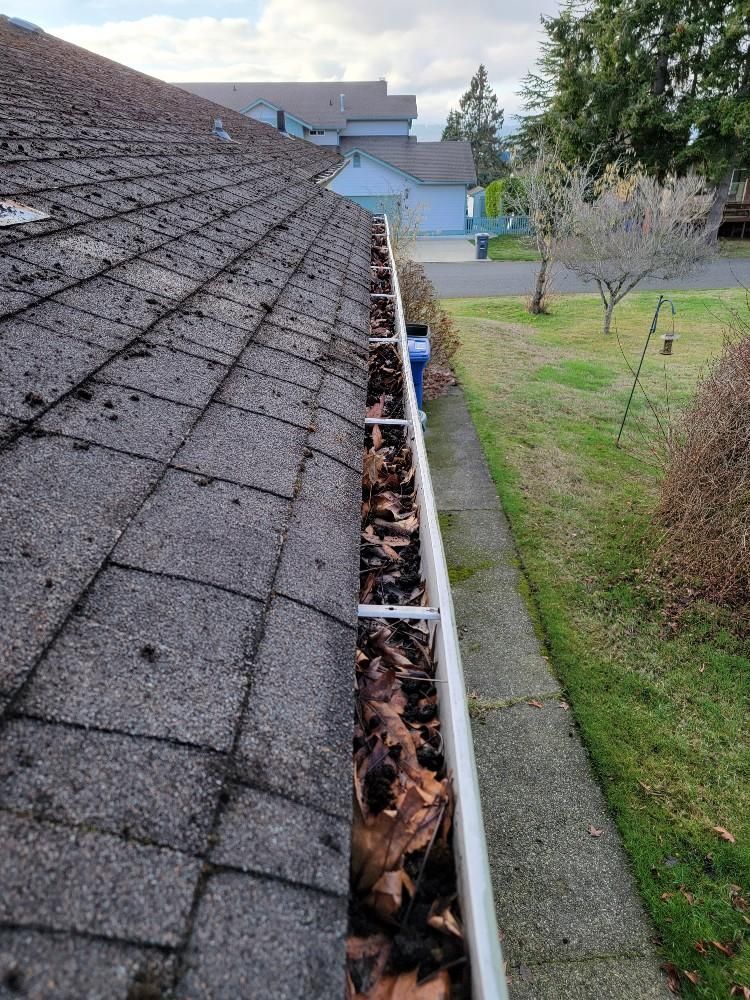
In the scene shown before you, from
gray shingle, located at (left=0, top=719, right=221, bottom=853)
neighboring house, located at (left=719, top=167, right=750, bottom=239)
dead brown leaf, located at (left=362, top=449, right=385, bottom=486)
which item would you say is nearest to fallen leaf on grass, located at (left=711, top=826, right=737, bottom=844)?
dead brown leaf, located at (left=362, top=449, right=385, bottom=486)

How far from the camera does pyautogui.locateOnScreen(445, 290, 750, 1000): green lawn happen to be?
13.2 ft

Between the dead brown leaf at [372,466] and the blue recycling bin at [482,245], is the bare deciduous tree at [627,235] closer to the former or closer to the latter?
the blue recycling bin at [482,245]

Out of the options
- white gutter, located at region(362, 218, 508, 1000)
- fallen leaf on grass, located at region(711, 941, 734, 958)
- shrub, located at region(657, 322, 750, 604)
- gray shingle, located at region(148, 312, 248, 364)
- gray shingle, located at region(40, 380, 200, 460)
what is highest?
gray shingle, located at region(148, 312, 248, 364)

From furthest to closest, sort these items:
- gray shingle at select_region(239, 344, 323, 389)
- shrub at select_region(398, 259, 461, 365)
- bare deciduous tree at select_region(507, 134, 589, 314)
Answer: bare deciduous tree at select_region(507, 134, 589, 314) → shrub at select_region(398, 259, 461, 365) → gray shingle at select_region(239, 344, 323, 389)

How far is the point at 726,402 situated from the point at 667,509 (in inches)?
58.1

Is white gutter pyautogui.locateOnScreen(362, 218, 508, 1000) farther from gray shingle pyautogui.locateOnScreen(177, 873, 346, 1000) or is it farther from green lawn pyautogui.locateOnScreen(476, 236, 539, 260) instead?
green lawn pyautogui.locateOnScreen(476, 236, 539, 260)

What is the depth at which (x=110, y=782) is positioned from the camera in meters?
1.05

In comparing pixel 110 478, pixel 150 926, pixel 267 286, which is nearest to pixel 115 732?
pixel 150 926

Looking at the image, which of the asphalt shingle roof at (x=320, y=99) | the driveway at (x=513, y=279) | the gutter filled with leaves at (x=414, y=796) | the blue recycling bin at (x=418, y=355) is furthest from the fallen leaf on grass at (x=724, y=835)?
the asphalt shingle roof at (x=320, y=99)

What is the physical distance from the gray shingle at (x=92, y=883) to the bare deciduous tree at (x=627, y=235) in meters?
19.2

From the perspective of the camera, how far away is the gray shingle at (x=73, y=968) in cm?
79

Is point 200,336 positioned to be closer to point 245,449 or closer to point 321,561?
point 245,449

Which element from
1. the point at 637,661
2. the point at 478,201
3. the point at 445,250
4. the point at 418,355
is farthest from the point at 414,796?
the point at 478,201

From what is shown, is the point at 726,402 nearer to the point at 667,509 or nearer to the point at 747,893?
the point at 667,509
